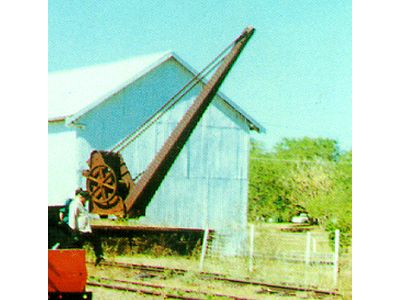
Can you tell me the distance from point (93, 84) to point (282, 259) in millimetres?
4756

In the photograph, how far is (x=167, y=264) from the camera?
9719 mm

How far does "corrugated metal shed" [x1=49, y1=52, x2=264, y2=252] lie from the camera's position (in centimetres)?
941

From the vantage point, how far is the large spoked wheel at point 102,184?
7324 mm

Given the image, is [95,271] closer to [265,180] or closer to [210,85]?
[210,85]

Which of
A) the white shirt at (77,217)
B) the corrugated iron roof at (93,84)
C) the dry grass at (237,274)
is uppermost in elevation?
the corrugated iron roof at (93,84)

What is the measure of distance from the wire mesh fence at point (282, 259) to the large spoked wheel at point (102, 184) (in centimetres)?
230

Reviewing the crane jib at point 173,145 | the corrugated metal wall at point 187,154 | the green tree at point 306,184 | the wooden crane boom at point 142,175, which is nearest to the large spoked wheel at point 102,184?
the wooden crane boom at point 142,175

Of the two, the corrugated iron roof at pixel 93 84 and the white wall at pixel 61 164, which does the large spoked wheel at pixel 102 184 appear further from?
the corrugated iron roof at pixel 93 84

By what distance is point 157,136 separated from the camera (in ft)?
37.0

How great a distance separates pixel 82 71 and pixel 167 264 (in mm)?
3756

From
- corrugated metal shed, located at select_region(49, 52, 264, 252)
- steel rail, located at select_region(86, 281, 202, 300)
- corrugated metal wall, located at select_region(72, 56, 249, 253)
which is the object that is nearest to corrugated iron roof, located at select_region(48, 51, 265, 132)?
corrugated metal shed, located at select_region(49, 52, 264, 252)

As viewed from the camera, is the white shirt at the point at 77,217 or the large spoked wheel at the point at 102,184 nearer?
the white shirt at the point at 77,217

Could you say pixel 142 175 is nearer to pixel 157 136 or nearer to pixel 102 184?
pixel 102 184
